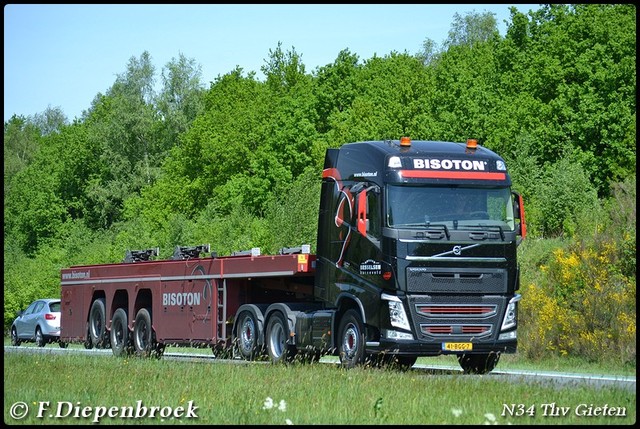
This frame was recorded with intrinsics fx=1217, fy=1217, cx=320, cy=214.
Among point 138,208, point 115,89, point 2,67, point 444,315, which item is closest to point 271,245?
point 444,315

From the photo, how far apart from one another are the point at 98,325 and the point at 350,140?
34.1 m

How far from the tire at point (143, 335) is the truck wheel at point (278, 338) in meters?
5.09

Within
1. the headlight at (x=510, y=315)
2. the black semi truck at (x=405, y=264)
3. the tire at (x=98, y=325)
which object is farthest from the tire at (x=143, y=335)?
the headlight at (x=510, y=315)

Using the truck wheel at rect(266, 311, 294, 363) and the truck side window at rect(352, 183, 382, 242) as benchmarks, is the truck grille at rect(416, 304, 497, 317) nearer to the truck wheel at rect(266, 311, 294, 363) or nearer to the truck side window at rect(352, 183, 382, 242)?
the truck side window at rect(352, 183, 382, 242)

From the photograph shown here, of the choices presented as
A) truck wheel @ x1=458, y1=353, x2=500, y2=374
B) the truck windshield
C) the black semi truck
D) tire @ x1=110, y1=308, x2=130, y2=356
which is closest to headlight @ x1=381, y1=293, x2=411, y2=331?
the black semi truck

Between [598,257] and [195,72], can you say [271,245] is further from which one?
[195,72]

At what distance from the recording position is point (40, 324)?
38.4 m

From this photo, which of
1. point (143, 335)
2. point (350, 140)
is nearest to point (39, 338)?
point (143, 335)

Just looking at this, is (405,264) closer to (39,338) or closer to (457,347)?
(457,347)

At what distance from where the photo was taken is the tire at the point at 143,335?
2723cm

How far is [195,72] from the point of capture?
3875 inches

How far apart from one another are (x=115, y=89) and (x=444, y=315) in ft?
298

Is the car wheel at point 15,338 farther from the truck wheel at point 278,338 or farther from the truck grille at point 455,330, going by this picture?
the truck grille at point 455,330

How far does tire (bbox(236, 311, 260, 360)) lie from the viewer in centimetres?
2317
